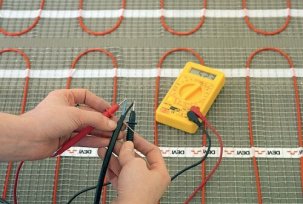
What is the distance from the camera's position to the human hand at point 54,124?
2.69ft

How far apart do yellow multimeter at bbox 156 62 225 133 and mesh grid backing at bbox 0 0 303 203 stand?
45 mm

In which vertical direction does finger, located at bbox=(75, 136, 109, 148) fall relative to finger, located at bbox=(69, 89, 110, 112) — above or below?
below

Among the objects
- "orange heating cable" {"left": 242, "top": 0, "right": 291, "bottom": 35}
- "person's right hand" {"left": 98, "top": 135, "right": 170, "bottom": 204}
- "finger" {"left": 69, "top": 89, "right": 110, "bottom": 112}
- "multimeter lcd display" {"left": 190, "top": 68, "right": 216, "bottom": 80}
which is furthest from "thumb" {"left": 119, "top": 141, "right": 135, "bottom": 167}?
"orange heating cable" {"left": 242, "top": 0, "right": 291, "bottom": 35}

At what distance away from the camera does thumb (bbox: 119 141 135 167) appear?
818 millimetres

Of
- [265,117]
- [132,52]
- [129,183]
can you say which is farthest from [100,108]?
[265,117]

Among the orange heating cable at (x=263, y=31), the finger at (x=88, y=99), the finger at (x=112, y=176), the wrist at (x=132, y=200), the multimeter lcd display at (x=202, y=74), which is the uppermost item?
the orange heating cable at (x=263, y=31)

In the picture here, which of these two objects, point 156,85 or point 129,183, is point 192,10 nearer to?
point 156,85

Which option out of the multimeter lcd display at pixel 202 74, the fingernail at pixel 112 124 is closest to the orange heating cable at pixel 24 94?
the fingernail at pixel 112 124

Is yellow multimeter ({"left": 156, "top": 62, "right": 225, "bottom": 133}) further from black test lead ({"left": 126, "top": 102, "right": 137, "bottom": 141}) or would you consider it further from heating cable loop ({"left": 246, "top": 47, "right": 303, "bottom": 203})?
black test lead ({"left": 126, "top": 102, "right": 137, "bottom": 141})

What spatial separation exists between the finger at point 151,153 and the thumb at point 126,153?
60mm

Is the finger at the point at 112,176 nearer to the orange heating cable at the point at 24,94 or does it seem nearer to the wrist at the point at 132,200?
the wrist at the point at 132,200

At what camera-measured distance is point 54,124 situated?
2.70ft

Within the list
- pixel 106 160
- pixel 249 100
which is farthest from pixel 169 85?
pixel 106 160

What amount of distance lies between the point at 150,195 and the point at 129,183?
0.05 meters
